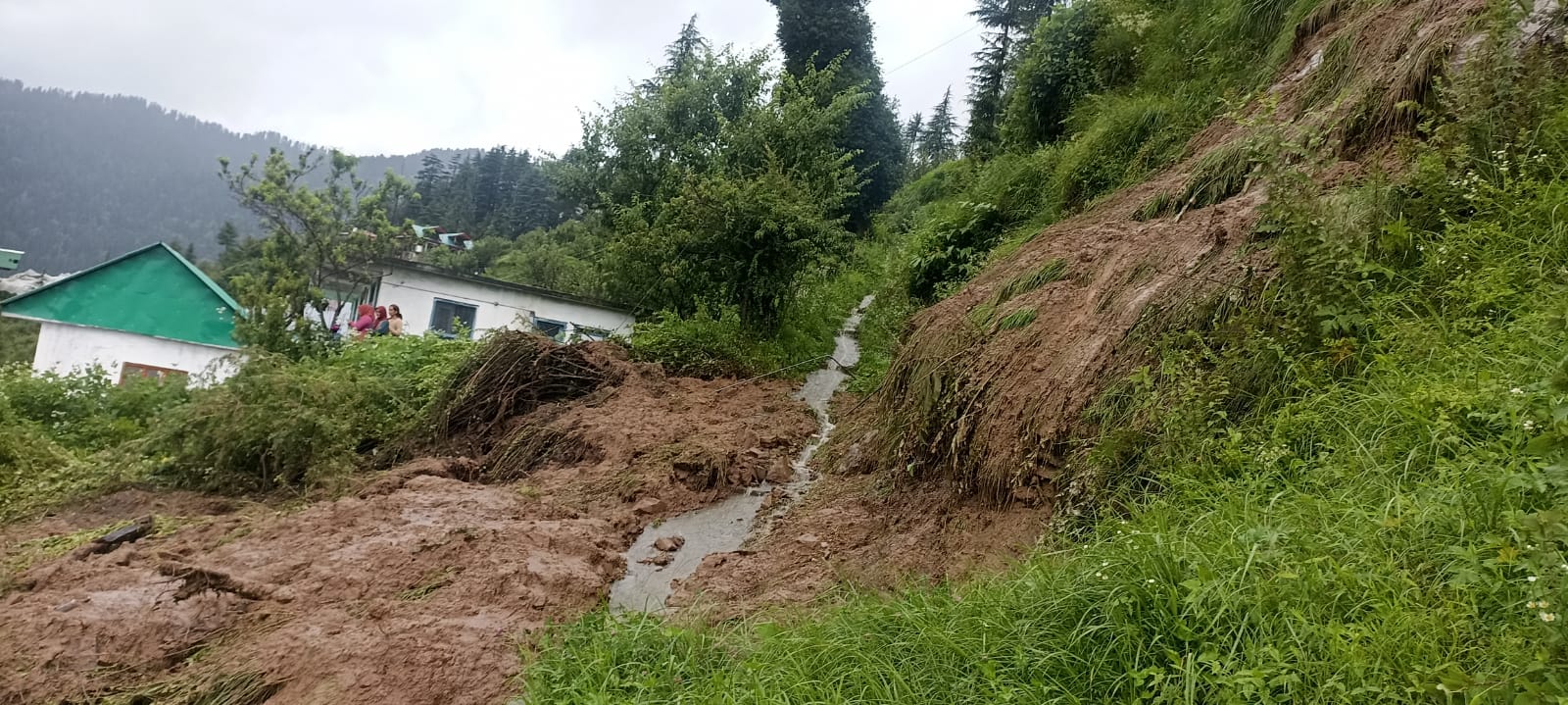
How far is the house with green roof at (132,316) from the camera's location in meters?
19.0

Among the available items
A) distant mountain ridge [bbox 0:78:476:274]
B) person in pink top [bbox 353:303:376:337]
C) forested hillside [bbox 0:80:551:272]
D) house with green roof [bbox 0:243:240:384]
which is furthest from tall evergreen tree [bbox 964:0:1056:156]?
distant mountain ridge [bbox 0:78:476:274]

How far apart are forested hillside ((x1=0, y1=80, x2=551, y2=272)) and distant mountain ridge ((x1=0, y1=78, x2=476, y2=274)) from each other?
0.82 ft

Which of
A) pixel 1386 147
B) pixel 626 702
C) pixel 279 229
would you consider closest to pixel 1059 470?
pixel 626 702

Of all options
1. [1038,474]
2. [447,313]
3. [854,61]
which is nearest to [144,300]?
[447,313]

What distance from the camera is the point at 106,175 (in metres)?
146

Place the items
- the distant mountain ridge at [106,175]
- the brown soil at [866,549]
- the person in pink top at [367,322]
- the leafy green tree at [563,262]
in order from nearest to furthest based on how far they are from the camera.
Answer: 1. the brown soil at [866,549]
2. the person in pink top at [367,322]
3. the leafy green tree at [563,262]
4. the distant mountain ridge at [106,175]

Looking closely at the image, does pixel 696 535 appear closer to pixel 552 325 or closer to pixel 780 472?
pixel 780 472

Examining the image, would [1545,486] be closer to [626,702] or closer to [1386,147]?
[626,702]

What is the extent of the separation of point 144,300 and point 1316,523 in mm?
25479

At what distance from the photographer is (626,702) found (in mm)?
3020

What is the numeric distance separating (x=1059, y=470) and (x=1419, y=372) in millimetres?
1443

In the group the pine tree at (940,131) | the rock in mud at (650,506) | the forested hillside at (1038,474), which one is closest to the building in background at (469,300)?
the forested hillside at (1038,474)

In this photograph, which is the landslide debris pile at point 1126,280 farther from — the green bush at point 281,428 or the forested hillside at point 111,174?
the forested hillside at point 111,174

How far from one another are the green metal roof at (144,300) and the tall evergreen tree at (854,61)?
761 inches
